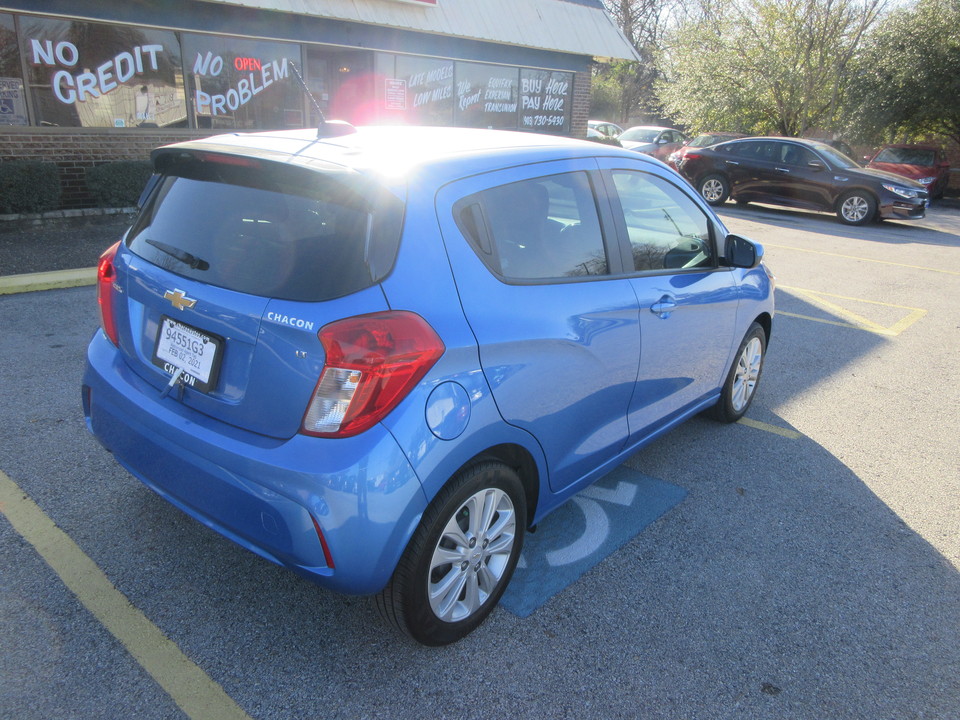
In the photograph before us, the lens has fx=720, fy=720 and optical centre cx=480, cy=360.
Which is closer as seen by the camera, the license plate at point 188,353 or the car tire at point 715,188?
the license plate at point 188,353

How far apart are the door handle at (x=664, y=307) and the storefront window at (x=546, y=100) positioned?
14.0m

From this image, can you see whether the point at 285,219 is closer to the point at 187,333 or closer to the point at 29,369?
the point at 187,333

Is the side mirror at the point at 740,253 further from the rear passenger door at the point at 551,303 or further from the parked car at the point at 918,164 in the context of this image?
the parked car at the point at 918,164

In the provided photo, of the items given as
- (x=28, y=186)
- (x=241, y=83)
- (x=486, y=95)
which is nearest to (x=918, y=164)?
(x=486, y=95)

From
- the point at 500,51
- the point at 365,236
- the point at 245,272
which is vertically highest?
the point at 500,51

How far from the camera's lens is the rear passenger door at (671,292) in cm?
326

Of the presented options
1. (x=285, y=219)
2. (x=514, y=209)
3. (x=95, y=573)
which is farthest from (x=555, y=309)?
(x=95, y=573)

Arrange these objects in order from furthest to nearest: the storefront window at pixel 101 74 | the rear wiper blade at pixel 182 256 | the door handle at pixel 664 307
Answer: the storefront window at pixel 101 74 → the door handle at pixel 664 307 → the rear wiper blade at pixel 182 256

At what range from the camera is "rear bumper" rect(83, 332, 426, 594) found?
210 cm

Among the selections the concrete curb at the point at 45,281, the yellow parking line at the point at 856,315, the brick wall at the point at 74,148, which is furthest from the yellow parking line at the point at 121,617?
the brick wall at the point at 74,148

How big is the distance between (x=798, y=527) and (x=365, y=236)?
2.57 m

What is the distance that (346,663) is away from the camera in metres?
2.45

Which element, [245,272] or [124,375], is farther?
[124,375]

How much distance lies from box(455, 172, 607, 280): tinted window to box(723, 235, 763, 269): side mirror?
116 centimetres
